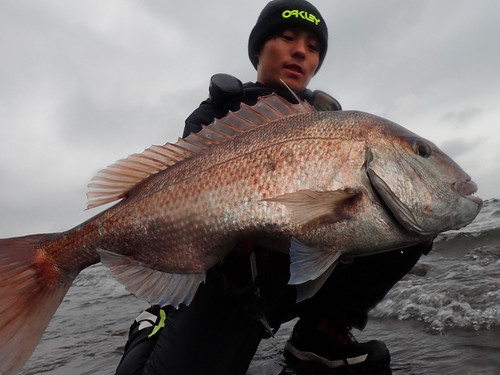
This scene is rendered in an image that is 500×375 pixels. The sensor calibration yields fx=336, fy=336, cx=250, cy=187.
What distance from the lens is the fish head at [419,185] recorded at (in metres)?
1.32

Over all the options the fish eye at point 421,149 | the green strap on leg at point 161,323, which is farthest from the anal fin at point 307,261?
the green strap on leg at point 161,323

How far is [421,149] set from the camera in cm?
145

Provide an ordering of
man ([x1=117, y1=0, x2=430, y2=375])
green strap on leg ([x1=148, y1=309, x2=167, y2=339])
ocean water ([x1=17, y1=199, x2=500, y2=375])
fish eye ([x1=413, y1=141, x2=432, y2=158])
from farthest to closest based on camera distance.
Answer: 1. green strap on leg ([x1=148, y1=309, x2=167, y2=339])
2. ocean water ([x1=17, y1=199, x2=500, y2=375])
3. man ([x1=117, y1=0, x2=430, y2=375])
4. fish eye ([x1=413, y1=141, x2=432, y2=158])

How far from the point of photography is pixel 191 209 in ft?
4.93

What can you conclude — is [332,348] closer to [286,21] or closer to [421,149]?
[421,149]

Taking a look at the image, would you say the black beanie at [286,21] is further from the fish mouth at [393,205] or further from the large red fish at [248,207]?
the fish mouth at [393,205]

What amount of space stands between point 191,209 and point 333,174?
63cm

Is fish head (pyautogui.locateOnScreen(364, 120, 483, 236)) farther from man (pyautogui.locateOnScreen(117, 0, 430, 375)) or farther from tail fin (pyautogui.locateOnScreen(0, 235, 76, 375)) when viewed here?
tail fin (pyautogui.locateOnScreen(0, 235, 76, 375))

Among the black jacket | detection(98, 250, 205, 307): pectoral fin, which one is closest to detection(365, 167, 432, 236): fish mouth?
detection(98, 250, 205, 307): pectoral fin

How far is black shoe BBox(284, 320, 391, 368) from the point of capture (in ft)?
7.00

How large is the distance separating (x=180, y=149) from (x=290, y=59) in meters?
1.49

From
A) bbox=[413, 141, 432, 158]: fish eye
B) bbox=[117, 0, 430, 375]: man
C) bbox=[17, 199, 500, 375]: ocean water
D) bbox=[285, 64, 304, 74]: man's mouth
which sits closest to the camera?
bbox=[413, 141, 432, 158]: fish eye

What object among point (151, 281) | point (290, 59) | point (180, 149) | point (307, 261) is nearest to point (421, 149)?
point (307, 261)

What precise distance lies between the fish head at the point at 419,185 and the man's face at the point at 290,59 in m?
1.49
